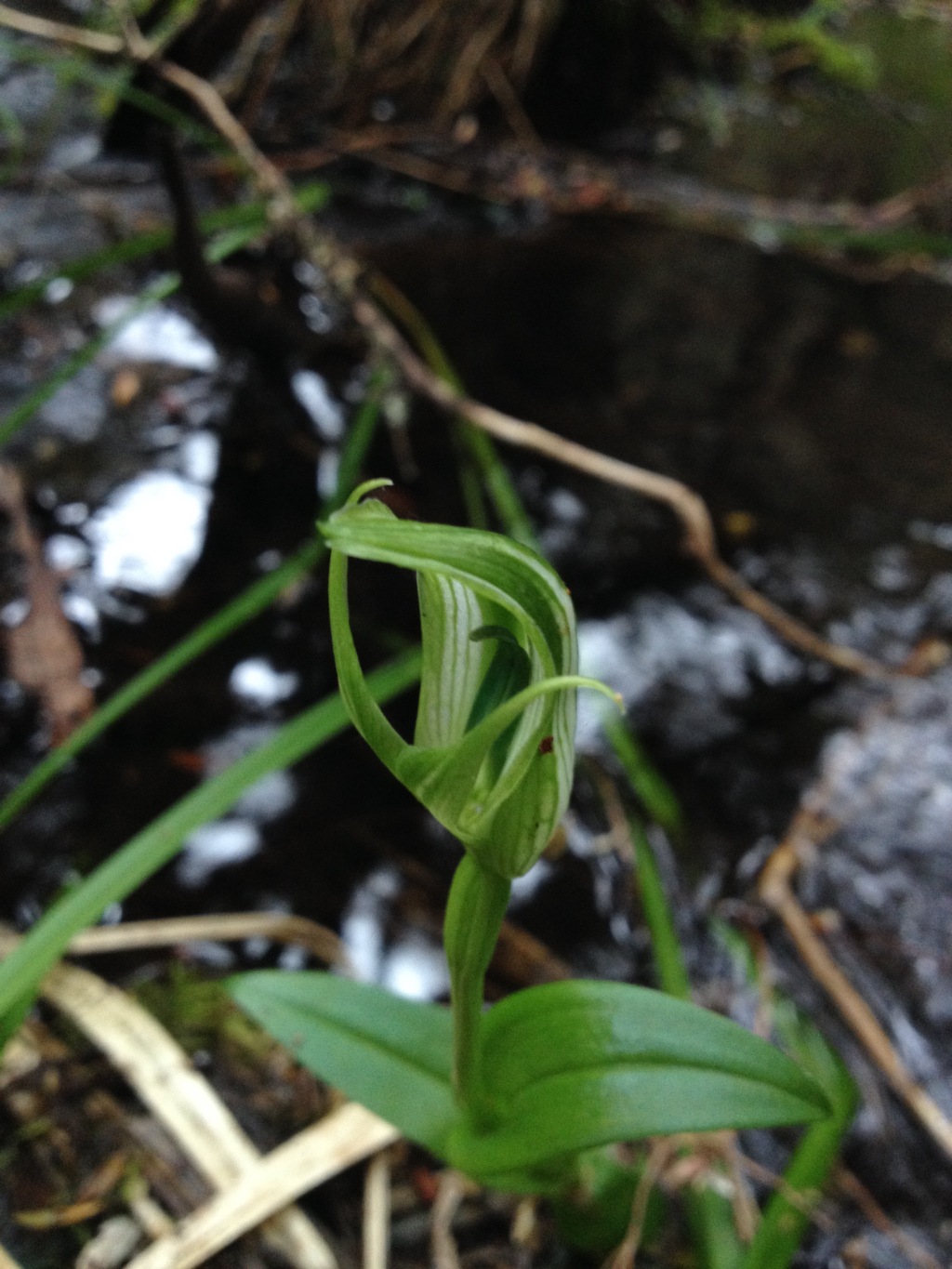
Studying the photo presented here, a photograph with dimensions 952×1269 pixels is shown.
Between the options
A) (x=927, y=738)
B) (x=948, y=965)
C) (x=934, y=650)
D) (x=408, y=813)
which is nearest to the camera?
(x=948, y=965)

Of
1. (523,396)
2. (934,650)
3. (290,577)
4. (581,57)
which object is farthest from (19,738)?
(581,57)

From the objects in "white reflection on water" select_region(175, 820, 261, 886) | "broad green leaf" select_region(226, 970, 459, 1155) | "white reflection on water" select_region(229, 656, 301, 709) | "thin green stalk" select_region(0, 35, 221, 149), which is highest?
"thin green stalk" select_region(0, 35, 221, 149)

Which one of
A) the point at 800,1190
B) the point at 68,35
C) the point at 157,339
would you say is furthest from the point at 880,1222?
the point at 68,35

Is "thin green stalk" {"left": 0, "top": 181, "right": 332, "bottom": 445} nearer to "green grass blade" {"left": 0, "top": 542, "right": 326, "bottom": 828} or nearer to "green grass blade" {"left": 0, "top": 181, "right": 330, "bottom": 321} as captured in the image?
"green grass blade" {"left": 0, "top": 181, "right": 330, "bottom": 321}

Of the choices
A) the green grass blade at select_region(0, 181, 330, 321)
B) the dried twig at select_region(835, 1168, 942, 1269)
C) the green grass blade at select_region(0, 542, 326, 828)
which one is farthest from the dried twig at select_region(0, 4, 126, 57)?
the dried twig at select_region(835, 1168, 942, 1269)

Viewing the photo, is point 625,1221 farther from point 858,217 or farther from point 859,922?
point 858,217

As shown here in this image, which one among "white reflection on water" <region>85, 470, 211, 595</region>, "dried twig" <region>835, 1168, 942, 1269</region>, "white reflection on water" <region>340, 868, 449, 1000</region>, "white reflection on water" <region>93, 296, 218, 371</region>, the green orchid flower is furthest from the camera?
"white reflection on water" <region>93, 296, 218, 371</region>
